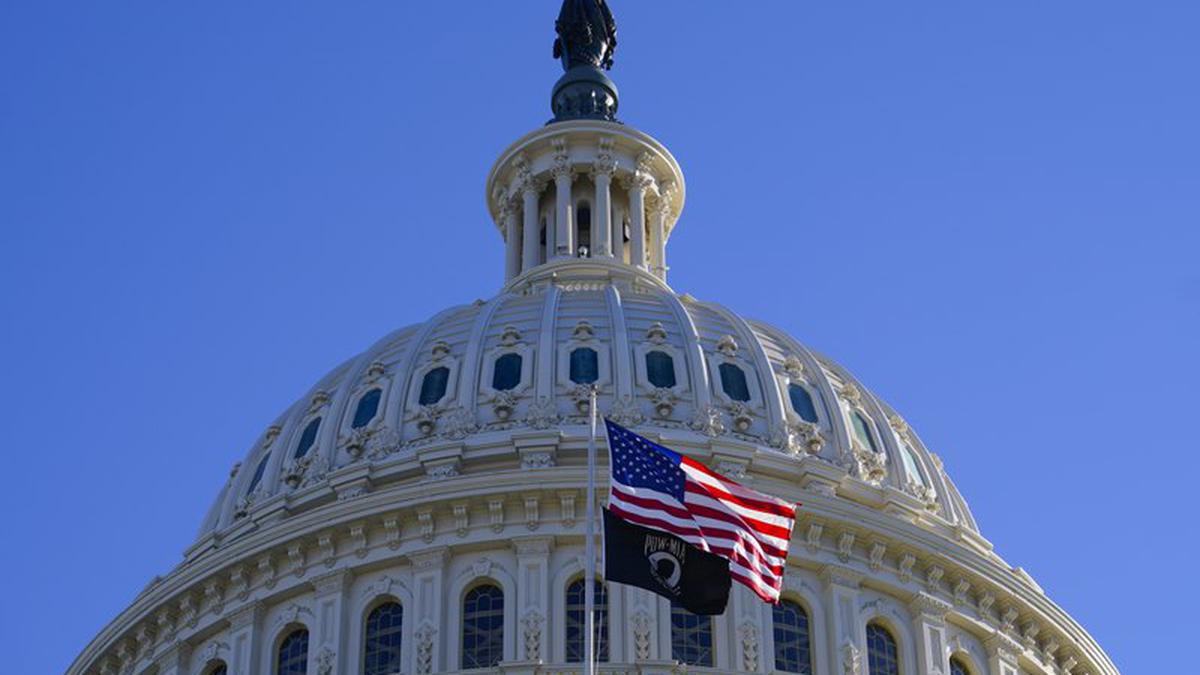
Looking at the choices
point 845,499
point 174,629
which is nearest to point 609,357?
point 845,499

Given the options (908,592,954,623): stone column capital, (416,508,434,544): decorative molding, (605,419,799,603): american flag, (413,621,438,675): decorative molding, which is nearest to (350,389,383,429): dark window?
(416,508,434,544): decorative molding

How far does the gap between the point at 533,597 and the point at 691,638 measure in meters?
3.92

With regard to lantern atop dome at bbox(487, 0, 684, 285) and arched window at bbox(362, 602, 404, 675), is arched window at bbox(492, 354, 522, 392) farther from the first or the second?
lantern atop dome at bbox(487, 0, 684, 285)

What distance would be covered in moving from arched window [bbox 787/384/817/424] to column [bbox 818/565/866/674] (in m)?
6.94

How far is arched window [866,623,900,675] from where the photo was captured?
225 ft

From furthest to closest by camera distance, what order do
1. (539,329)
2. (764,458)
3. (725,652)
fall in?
(539,329) < (764,458) < (725,652)

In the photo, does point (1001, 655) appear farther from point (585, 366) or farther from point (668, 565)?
point (668, 565)

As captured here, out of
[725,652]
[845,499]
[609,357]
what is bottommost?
[725,652]

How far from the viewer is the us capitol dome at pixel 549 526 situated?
67500 mm

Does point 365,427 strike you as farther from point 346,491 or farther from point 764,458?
point 764,458

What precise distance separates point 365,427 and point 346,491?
3.07 meters

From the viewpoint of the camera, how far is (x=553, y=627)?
66625 mm

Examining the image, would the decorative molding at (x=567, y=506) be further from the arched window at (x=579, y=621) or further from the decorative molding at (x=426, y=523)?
the decorative molding at (x=426, y=523)

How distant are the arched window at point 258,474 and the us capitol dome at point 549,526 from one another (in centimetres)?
12
